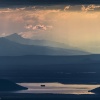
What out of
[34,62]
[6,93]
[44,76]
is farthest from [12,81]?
[34,62]

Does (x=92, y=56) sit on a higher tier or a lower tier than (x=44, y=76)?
higher

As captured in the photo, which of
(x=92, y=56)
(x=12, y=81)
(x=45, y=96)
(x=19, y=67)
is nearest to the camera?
A: (x=45, y=96)

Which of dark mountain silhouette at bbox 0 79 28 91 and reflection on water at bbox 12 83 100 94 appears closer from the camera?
dark mountain silhouette at bbox 0 79 28 91

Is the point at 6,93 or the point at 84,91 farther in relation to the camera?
the point at 84,91

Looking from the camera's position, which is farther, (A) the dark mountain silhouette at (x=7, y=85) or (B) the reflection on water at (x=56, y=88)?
(B) the reflection on water at (x=56, y=88)

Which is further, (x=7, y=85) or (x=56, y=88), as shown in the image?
(x=56, y=88)

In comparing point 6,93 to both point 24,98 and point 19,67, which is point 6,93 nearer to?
point 24,98

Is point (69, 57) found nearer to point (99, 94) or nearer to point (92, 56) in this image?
point (92, 56)

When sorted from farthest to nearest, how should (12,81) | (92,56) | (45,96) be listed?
(92,56), (12,81), (45,96)

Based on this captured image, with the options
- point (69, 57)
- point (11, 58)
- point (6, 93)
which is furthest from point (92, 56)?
point (6, 93)

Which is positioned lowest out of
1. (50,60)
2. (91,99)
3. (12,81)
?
(91,99)
